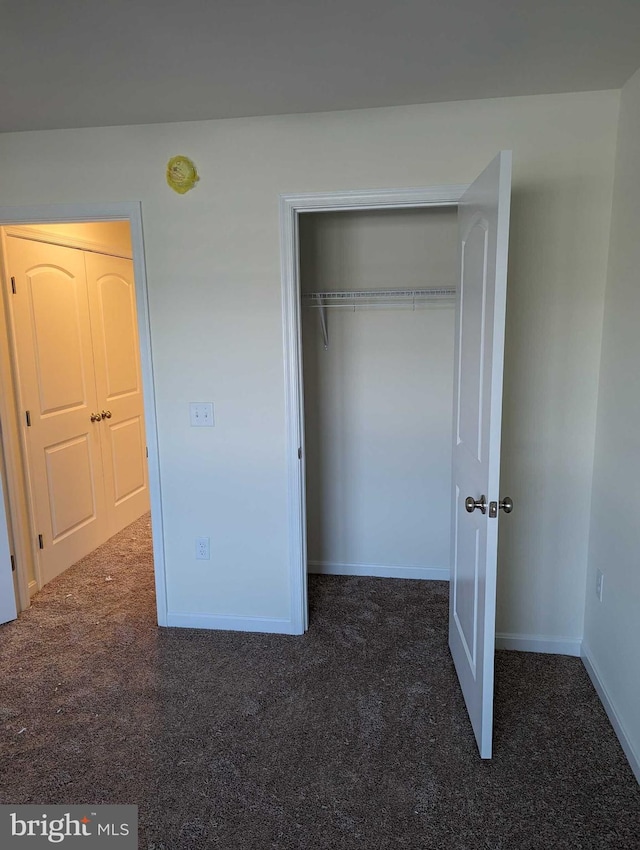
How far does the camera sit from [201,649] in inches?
104

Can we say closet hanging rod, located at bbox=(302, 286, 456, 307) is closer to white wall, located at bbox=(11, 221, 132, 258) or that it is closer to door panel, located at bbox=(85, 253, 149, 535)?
white wall, located at bbox=(11, 221, 132, 258)

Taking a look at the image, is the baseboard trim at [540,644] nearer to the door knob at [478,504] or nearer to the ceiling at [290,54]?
the door knob at [478,504]

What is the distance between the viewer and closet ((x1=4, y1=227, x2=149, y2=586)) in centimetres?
314

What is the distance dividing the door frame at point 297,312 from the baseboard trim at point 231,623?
0.22ft

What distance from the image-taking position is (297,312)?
8.27 feet

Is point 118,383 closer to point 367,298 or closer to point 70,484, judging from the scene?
point 70,484

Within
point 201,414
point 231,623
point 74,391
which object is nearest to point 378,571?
point 231,623

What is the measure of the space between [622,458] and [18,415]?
119 inches

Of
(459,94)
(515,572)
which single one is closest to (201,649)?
(515,572)

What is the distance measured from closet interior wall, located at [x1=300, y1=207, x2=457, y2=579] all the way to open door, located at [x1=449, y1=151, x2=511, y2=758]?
2.78 ft

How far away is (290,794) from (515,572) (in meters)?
1.36

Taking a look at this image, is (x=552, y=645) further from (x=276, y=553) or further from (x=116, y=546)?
(x=116, y=546)

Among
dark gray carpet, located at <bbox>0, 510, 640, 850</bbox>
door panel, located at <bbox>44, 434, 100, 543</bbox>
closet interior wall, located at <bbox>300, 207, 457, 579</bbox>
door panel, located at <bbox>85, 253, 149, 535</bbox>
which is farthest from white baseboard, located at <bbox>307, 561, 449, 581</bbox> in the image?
door panel, located at <bbox>85, 253, 149, 535</bbox>

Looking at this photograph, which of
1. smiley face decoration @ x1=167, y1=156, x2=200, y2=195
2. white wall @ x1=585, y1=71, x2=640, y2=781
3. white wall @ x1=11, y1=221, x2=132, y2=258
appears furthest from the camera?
white wall @ x1=11, y1=221, x2=132, y2=258
